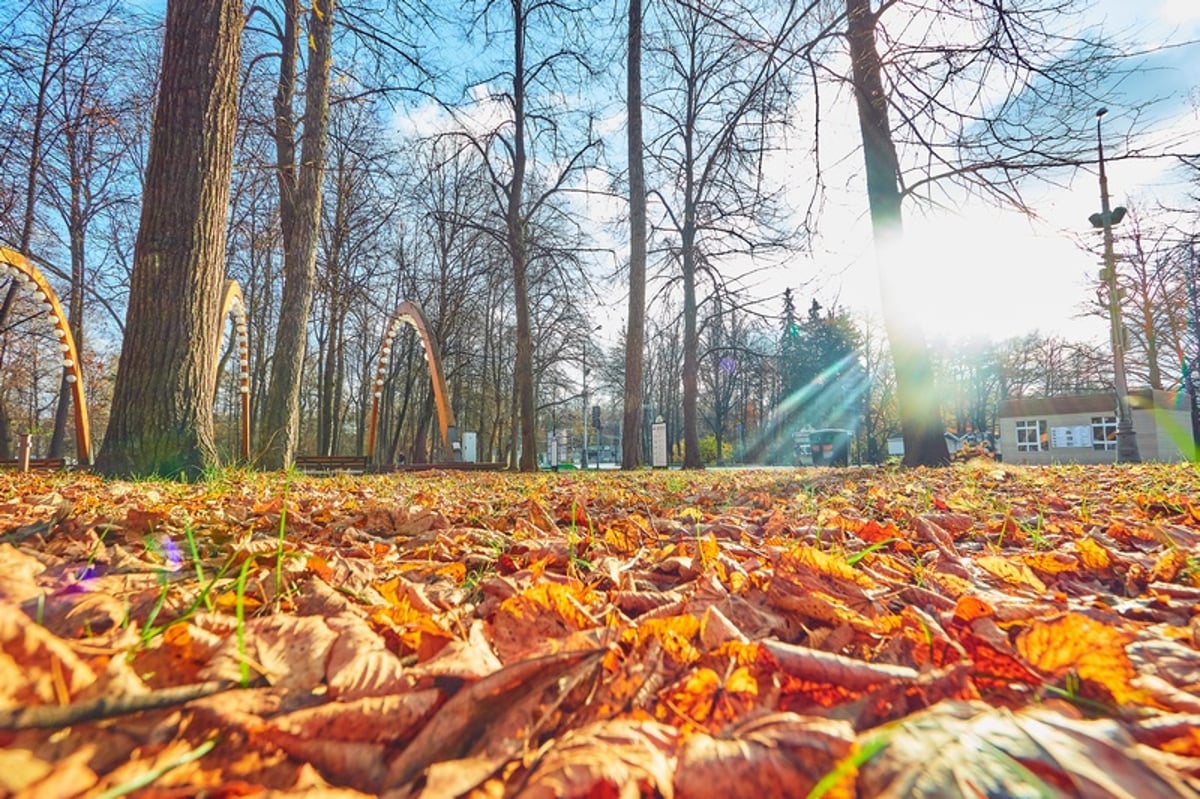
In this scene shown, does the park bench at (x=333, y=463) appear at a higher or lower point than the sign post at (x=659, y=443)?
lower

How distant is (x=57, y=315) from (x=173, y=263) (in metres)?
8.16

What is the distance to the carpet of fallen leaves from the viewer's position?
0.60 m

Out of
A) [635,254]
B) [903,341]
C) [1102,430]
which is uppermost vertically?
[635,254]

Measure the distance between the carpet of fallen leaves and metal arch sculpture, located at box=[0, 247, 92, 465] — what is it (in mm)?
10327

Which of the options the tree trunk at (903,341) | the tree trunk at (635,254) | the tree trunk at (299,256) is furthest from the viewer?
the tree trunk at (635,254)

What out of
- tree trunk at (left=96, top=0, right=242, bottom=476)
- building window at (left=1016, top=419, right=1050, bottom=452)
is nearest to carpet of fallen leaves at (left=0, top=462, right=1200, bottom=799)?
tree trunk at (left=96, top=0, right=242, bottom=476)

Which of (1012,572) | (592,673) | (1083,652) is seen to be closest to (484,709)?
(592,673)

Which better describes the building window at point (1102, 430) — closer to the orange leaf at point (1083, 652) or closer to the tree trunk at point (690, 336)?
the tree trunk at point (690, 336)

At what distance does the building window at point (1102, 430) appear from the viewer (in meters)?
23.4

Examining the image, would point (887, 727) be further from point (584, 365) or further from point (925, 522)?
point (584, 365)

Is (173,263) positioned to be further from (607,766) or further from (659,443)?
(659,443)

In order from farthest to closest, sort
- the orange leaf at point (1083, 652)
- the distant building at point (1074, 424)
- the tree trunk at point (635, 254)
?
the distant building at point (1074, 424) → the tree trunk at point (635, 254) → the orange leaf at point (1083, 652)

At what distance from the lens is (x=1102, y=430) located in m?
23.8

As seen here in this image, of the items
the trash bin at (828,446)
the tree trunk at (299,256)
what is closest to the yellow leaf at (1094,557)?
the tree trunk at (299,256)
